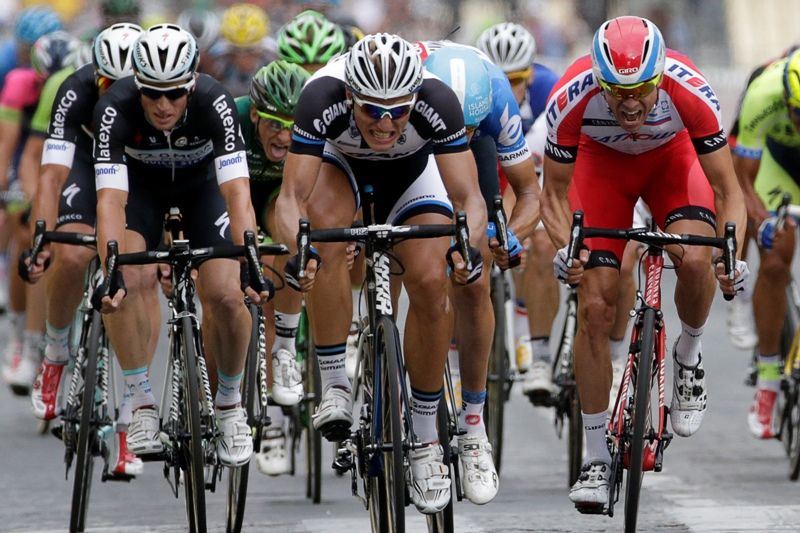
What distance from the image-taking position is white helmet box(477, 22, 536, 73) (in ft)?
35.8

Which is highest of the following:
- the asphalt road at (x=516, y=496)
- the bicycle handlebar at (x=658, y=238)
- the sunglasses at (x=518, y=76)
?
the sunglasses at (x=518, y=76)

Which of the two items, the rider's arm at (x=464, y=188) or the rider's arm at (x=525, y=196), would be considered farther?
the rider's arm at (x=525, y=196)

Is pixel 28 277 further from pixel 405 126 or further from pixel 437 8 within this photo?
pixel 437 8

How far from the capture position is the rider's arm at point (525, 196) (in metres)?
8.44

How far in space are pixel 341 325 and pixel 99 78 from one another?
2.44 metres

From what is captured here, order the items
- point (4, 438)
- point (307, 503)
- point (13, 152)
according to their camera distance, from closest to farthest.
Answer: point (307, 503), point (4, 438), point (13, 152)

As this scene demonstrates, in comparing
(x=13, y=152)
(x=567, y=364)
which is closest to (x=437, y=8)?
(x=13, y=152)

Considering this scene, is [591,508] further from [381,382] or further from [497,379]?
[497,379]

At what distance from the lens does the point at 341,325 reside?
746 centimetres

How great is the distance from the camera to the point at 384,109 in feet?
23.1

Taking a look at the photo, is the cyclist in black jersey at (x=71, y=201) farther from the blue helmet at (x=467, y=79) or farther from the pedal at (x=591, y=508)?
the pedal at (x=591, y=508)

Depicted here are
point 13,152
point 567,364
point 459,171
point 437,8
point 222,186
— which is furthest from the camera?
point 437,8

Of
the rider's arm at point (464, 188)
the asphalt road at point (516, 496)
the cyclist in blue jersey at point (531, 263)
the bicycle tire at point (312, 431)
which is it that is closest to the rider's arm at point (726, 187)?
the rider's arm at point (464, 188)

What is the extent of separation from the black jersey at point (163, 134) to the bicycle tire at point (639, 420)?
2.06 metres
